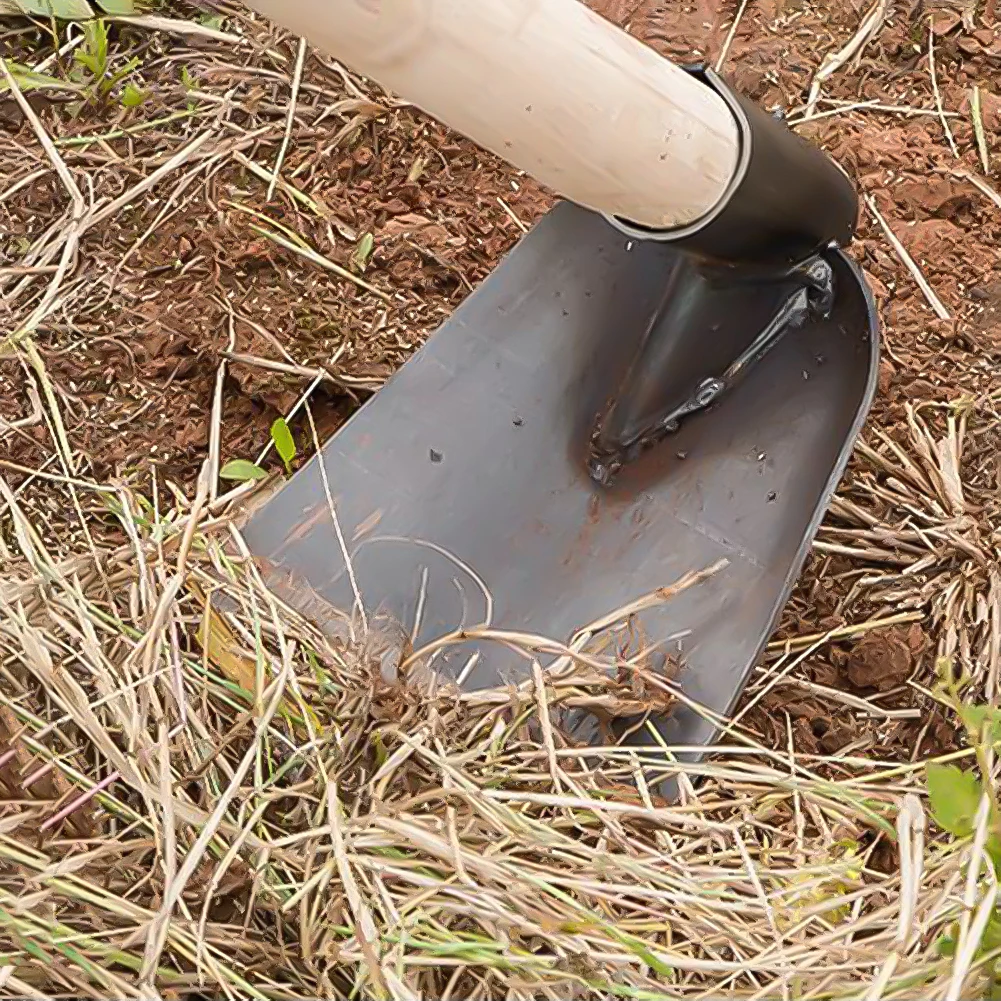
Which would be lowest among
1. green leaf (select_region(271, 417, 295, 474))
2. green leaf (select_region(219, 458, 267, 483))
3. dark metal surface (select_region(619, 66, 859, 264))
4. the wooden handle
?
green leaf (select_region(219, 458, 267, 483))

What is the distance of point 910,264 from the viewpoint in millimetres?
1349

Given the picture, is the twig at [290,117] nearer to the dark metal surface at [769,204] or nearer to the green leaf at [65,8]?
the green leaf at [65,8]

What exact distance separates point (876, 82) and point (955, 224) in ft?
0.76

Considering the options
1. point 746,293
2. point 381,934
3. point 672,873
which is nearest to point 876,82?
point 746,293

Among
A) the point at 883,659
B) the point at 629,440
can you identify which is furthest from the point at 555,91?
the point at 883,659

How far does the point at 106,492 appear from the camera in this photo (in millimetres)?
1235

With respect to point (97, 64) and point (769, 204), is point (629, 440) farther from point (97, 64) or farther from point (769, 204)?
point (97, 64)

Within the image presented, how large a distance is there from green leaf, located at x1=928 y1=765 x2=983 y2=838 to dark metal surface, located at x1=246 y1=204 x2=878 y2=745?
294mm

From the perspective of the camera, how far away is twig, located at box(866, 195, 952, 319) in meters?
1.33

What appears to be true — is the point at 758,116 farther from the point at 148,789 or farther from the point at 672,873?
the point at 148,789

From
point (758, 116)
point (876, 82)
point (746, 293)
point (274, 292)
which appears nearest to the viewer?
point (758, 116)

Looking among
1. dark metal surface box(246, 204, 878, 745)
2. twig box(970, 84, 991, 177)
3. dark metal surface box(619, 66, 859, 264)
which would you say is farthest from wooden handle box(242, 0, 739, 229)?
twig box(970, 84, 991, 177)

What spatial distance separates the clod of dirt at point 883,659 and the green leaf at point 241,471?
2.07 feet

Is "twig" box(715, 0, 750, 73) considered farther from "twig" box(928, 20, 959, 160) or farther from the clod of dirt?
the clod of dirt
